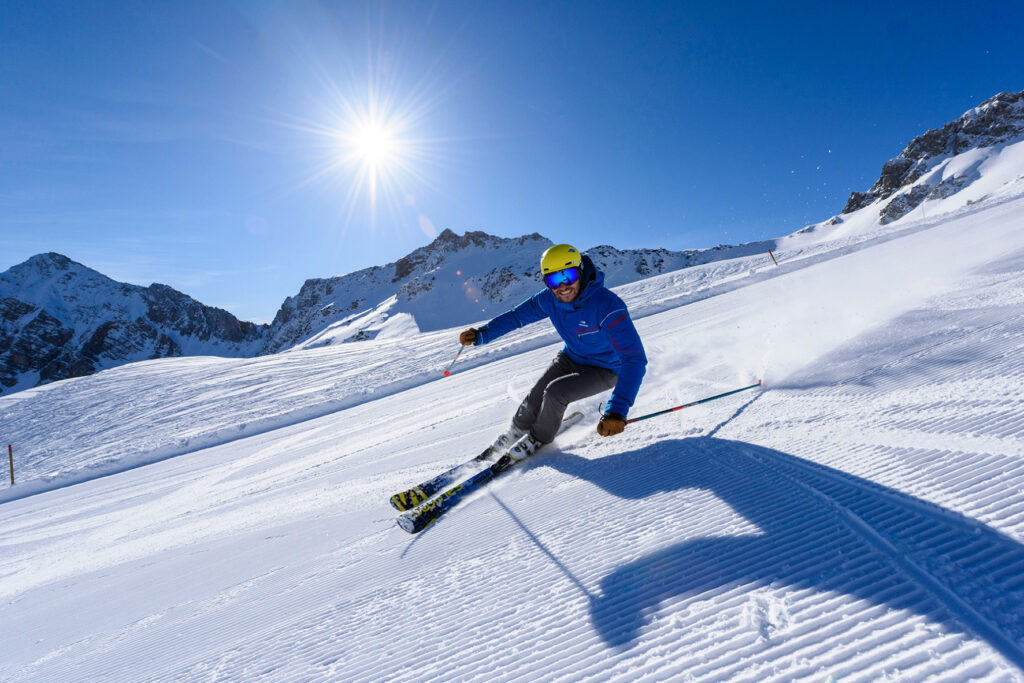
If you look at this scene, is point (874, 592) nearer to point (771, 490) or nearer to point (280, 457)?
point (771, 490)

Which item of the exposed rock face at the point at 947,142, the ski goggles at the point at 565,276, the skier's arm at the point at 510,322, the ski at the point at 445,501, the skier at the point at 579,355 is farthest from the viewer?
the exposed rock face at the point at 947,142

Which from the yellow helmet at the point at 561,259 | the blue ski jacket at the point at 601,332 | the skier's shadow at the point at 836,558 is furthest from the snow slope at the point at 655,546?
the yellow helmet at the point at 561,259

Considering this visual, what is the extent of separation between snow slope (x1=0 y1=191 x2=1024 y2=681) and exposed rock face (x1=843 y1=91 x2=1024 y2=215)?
15881 centimetres

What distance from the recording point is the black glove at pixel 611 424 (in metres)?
3.19

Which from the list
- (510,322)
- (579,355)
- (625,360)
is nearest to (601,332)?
(625,360)

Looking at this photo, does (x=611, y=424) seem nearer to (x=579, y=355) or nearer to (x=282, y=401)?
(x=579, y=355)

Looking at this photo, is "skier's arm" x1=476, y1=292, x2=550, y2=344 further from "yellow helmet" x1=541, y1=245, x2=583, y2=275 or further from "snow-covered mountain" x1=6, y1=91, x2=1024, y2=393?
"snow-covered mountain" x1=6, y1=91, x2=1024, y2=393

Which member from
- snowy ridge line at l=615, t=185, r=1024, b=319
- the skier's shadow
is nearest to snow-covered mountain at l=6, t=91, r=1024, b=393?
snowy ridge line at l=615, t=185, r=1024, b=319

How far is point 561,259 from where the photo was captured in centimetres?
379

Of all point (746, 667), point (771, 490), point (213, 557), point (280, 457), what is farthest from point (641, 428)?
point (280, 457)

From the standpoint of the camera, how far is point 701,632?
157 cm

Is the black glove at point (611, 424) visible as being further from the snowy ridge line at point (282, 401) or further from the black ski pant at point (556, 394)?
the snowy ridge line at point (282, 401)

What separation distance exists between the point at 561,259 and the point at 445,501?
7.45ft

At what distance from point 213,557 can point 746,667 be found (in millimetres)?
4137
